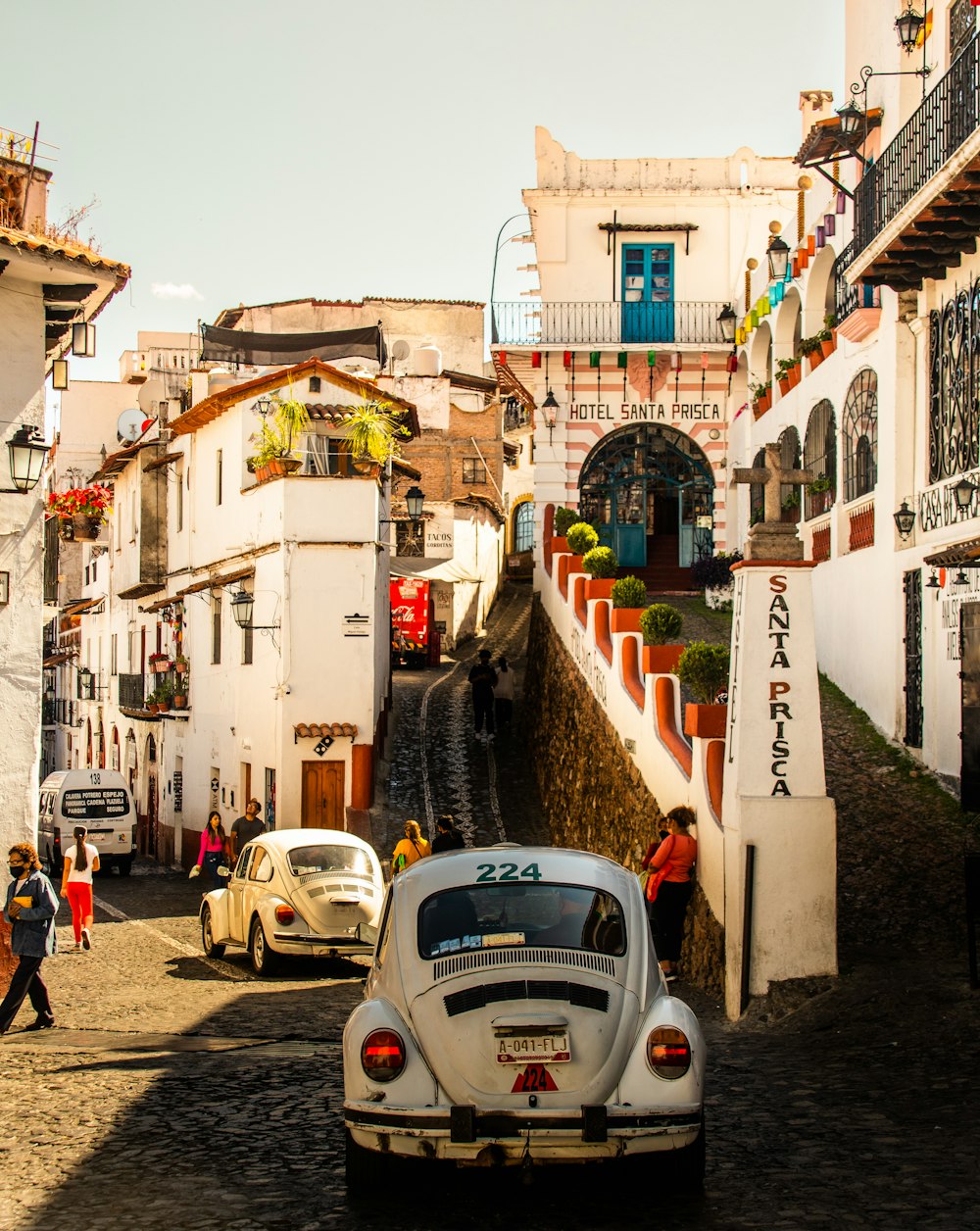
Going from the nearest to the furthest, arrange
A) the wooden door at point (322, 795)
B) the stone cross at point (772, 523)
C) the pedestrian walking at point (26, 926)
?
the pedestrian walking at point (26, 926) < the stone cross at point (772, 523) < the wooden door at point (322, 795)

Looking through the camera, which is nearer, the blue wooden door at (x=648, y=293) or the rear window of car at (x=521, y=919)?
the rear window of car at (x=521, y=919)

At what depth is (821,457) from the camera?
81.3ft

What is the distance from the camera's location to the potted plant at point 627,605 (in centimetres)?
2042

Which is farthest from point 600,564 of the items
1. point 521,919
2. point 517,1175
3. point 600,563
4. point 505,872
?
point 517,1175

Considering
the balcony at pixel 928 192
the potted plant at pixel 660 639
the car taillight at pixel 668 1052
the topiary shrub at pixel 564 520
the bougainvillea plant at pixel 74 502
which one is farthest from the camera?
the topiary shrub at pixel 564 520

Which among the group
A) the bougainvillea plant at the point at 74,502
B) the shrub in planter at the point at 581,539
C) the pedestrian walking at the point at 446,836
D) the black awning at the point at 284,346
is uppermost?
the black awning at the point at 284,346

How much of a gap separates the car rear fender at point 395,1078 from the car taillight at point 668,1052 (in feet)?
3.40

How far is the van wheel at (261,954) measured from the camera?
53.9 feet

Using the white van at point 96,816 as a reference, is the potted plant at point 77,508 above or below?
above

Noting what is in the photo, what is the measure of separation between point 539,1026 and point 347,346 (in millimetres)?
29538

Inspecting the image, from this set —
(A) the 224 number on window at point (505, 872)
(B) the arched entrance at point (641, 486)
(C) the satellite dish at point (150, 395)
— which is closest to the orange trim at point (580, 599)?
(B) the arched entrance at point (641, 486)

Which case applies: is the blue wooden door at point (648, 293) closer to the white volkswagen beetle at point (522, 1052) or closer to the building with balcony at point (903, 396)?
the building with balcony at point (903, 396)

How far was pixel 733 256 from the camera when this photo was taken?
35.4 metres

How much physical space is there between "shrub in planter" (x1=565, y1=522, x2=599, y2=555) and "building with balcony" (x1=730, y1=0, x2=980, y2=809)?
12.4 ft
